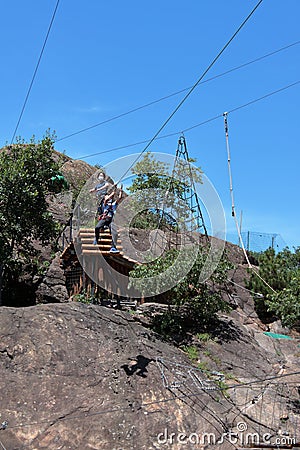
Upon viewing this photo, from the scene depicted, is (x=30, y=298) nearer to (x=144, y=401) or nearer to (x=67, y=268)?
(x=67, y=268)

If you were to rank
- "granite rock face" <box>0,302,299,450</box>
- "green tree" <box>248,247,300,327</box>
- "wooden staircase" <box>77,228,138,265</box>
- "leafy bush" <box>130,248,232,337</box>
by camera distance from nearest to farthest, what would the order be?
"granite rock face" <box>0,302,299,450</box> → "leafy bush" <box>130,248,232,337</box> → "wooden staircase" <box>77,228,138,265</box> → "green tree" <box>248,247,300,327</box>

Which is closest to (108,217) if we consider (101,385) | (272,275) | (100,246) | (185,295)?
(100,246)

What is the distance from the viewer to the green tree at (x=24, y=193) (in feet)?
35.8

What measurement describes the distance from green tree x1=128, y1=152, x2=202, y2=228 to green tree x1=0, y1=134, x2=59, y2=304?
302 cm

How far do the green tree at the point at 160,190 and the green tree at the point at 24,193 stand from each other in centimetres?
302

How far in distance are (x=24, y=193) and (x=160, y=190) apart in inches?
171

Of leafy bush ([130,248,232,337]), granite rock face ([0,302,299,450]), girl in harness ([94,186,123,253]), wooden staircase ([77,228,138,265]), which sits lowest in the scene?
granite rock face ([0,302,299,450])

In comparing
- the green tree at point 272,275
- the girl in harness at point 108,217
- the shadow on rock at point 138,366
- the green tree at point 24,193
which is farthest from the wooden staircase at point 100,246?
the green tree at point 272,275

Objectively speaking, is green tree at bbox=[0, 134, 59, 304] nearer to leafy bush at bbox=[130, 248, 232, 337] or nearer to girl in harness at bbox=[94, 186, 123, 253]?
girl in harness at bbox=[94, 186, 123, 253]

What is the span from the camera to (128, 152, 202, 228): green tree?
12.8 meters

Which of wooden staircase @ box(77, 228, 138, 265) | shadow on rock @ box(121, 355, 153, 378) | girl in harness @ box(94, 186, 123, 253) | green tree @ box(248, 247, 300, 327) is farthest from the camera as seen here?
green tree @ box(248, 247, 300, 327)

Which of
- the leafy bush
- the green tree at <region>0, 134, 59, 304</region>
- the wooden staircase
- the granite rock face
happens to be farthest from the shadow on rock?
the green tree at <region>0, 134, 59, 304</region>

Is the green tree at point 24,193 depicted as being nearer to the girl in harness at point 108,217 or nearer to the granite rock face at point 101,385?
the girl in harness at point 108,217

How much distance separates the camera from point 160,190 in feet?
45.7
